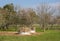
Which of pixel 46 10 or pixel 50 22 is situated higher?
pixel 46 10

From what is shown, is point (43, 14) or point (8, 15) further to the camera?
point (43, 14)

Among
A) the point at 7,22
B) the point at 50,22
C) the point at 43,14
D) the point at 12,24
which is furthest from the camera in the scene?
the point at 50,22

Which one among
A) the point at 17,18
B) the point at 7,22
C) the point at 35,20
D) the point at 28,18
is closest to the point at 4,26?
the point at 7,22

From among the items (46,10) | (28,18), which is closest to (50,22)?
(46,10)

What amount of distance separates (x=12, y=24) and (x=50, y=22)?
51.0 feet

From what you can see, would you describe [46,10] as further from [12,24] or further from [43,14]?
[12,24]

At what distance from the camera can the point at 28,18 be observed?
5088cm

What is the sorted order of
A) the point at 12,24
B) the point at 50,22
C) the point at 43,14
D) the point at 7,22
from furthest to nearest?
1. the point at 50,22
2. the point at 43,14
3. the point at 12,24
4. the point at 7,22

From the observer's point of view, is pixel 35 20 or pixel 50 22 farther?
pixel 50 22

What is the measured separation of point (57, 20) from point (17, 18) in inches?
702

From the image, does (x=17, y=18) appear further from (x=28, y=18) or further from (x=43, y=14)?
(x=43, y=14)

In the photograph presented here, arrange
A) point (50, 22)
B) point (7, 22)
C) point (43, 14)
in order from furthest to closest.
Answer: point (50, 22), point (43, 14), point (7, 22)

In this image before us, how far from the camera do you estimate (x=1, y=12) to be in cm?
4775

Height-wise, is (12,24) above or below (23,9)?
below
